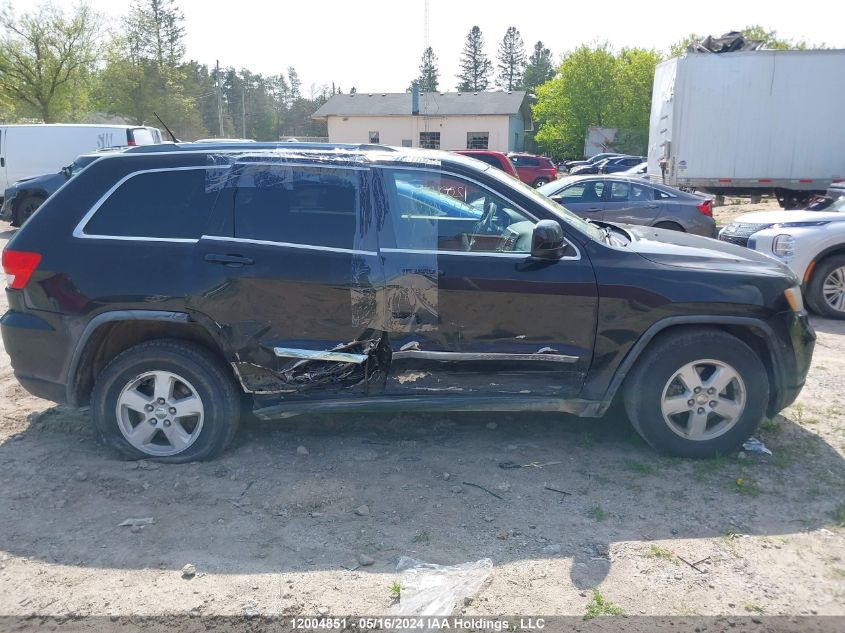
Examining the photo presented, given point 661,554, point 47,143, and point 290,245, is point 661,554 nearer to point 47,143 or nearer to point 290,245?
point 290,245

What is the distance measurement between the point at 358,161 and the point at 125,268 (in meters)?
1.53

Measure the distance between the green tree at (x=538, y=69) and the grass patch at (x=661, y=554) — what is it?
3428 inches

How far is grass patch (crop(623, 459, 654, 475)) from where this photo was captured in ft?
13.9

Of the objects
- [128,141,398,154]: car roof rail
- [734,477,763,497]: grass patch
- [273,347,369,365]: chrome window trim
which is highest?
[128,141,398,154]: car roof rail

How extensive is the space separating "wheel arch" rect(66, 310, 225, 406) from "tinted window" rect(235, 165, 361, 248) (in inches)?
26.0

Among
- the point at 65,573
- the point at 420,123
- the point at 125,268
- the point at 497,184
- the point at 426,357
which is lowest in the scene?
the point at 65,573

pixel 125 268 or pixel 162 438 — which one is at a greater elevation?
pixel 125 268

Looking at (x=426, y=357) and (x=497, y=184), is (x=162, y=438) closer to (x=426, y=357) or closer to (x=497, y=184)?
(x=426, y=357)

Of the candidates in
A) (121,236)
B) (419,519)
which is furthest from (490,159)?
(419,519)

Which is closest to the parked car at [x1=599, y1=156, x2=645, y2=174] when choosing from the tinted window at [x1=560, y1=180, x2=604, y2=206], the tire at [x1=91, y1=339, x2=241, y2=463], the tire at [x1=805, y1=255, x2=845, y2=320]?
the tinted window at [x1=560, y1=180, x2=604, y2=206]

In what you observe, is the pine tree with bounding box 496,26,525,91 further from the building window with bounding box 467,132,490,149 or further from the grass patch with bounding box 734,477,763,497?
the grass patch with bounding box 734,477,763,497

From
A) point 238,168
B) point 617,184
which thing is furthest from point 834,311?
point 238,168

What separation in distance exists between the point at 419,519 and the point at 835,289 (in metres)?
6.73

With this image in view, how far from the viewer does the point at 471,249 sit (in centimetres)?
424
